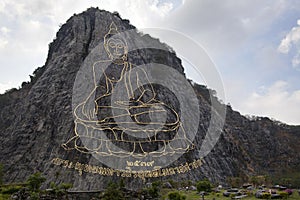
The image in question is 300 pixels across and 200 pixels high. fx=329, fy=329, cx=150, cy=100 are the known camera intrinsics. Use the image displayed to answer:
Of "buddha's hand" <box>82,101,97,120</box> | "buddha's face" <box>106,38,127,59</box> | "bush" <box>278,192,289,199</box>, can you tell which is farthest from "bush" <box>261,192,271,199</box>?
"buddha's face" <box>106,38,127,59</box>

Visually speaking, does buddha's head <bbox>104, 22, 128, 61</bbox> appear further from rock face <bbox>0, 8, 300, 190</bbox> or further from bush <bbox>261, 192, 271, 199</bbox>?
bush <bbox>261, 192, 271, 199</bbox>

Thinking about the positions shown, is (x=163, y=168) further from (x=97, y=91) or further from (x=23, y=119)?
(x=23, y=119)

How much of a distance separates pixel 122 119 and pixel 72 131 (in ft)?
14.7

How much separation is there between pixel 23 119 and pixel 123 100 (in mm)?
10774

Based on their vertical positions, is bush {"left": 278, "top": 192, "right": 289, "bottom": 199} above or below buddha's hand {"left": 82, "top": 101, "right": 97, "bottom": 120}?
below

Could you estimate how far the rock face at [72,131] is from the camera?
923 inches

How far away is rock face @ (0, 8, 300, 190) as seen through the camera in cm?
2345

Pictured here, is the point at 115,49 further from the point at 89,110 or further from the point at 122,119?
the point at 122,119

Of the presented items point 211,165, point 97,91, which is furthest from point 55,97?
point 211,165

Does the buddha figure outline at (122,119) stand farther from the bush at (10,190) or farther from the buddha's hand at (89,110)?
the bush at (10,190)

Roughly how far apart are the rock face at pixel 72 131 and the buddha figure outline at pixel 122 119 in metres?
1.59

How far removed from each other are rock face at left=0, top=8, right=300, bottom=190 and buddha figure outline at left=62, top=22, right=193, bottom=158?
62.7 inches

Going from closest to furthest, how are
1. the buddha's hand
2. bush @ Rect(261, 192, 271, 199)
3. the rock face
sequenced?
1. bush @ Rect(261, 192, 271, 199)
2. the buddha's hand
3. the rock face

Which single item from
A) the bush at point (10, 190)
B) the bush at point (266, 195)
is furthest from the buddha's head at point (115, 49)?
the bush at point (266, 195)
